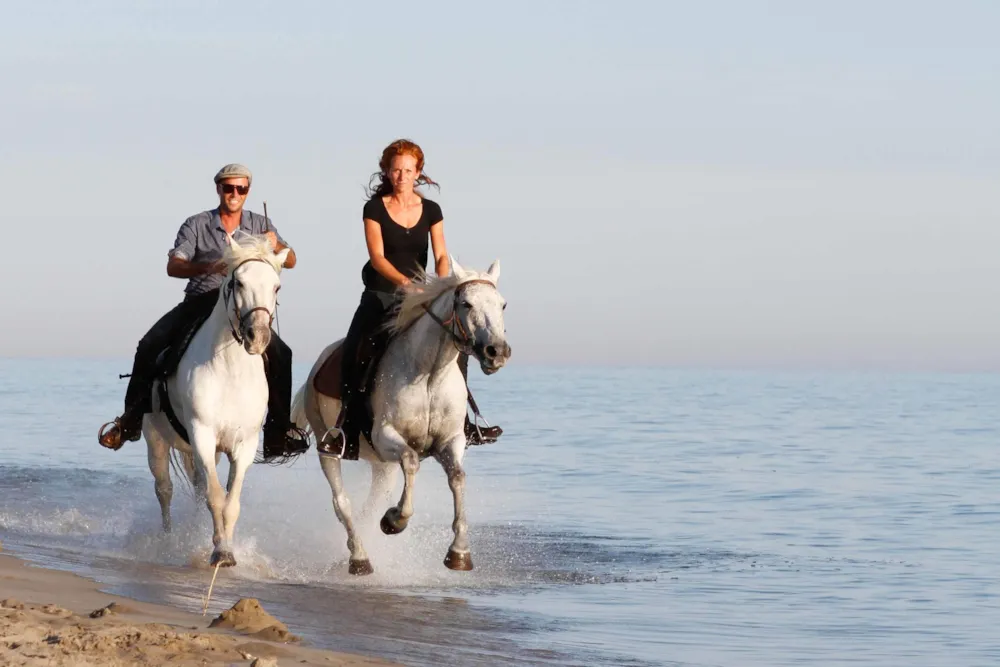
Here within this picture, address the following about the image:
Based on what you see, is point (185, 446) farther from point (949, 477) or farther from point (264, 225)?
point (949, 477)

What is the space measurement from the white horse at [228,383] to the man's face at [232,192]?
0.81m

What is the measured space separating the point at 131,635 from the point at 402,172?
4646 millimetres

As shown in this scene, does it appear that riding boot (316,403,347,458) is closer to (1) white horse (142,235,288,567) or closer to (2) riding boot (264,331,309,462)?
(2) riding boot (264,331,309,462)

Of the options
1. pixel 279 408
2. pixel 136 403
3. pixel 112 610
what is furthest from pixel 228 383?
pixel 112 610

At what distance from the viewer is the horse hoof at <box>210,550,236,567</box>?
9.59m

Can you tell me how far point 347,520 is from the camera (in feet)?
34.7

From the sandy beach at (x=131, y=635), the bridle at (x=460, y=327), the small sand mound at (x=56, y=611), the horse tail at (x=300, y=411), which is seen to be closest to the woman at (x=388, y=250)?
the bridle at (x=460, y=327)

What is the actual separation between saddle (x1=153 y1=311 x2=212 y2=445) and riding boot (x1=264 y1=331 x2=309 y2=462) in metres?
0.54

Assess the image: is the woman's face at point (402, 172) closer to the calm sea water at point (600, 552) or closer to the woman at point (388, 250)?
the woman at point (388, 250)

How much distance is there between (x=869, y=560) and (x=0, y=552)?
7939 mm

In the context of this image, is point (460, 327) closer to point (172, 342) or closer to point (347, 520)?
point (347, 520)

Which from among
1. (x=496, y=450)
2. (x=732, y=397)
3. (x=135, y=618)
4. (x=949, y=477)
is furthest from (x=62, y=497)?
(x=732, y=397)

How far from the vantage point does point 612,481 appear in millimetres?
20844

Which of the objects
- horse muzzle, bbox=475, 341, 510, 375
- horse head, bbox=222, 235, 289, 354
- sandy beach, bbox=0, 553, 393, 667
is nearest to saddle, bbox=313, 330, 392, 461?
horse head, bbox=222, 235, 289, 354
